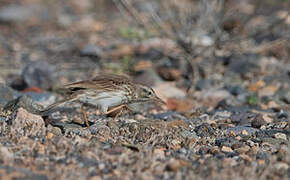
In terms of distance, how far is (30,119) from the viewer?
595cm

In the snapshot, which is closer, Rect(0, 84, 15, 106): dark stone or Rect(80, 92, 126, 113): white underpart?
Rect(80, 92, 126, 113): white underpart

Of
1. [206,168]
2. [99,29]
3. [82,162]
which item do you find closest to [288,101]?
[206,168]

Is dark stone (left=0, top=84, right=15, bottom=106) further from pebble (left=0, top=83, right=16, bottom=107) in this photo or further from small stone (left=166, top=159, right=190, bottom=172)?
small stone (left=166, top=159, right=190, bottom=172)

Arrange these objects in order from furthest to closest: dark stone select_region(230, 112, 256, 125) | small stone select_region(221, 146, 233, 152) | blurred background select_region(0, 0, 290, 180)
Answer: dark stone select_region(230, 112, 256, 125), small stone select_region(221, 146, 233, 152), blurred background select_region(0, 0, 290, 180)

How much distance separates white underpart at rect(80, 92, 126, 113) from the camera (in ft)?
22.1

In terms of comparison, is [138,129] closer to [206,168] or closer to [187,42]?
[206,168]

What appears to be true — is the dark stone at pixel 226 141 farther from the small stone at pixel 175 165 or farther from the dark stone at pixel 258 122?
the small stone at pixel 175 165

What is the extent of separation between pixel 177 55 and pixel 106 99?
435 centimetres

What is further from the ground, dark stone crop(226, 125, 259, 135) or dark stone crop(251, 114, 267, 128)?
dark stone crop(251, 114, 267, 128)

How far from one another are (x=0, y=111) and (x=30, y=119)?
1.04 m

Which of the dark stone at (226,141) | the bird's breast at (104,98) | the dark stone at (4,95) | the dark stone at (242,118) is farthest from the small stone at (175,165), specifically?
the dark stone at (4,95)

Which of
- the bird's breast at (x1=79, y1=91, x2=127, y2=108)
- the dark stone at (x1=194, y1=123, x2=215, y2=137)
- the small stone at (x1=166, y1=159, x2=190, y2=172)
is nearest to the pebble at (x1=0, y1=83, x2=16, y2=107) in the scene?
the bird's breast at (x1=79, y1=91, x2=127, y2=108)

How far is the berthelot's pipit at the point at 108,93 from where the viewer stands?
22.0ft

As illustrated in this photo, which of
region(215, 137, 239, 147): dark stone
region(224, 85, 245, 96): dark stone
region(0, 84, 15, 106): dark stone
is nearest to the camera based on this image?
region(215, 137, 239, 147): dark stone
